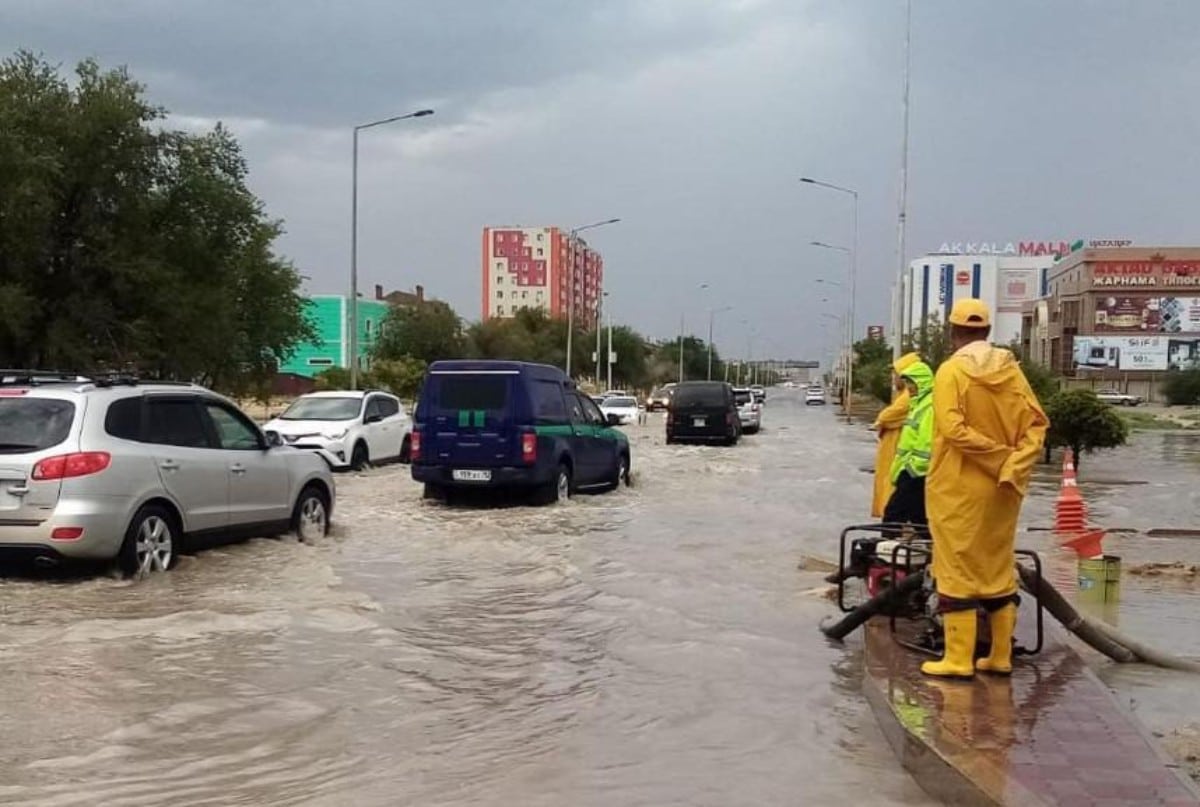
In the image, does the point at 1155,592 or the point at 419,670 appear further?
the point at 1155,592

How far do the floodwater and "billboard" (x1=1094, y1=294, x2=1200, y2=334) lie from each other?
103m

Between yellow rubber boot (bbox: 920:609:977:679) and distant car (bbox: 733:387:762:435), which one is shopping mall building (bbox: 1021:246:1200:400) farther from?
yellow rubber boot (bbox: 920:609:977:679)

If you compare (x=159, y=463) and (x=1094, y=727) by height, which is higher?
(x=159, y=463)

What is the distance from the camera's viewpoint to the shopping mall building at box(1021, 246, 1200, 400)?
10694 centimetres

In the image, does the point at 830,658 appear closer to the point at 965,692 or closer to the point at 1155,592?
the point at 965,692

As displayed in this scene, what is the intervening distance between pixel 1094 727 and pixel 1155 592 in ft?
19.2

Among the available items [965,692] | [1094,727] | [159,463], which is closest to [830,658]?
[965,692]

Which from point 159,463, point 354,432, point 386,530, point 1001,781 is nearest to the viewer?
point 1001,781

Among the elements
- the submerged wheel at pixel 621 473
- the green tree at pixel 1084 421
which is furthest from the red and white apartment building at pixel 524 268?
the submerged wheel at pixel 621 473

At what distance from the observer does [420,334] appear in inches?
2867

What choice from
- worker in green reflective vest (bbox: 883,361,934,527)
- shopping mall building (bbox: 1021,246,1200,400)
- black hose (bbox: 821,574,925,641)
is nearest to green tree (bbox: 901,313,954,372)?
worker in green reflective vest (bbox: 883,361,934,527)

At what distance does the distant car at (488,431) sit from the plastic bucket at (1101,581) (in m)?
7.71

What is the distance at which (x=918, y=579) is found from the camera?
7691 mm

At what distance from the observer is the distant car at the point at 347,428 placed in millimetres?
22297
